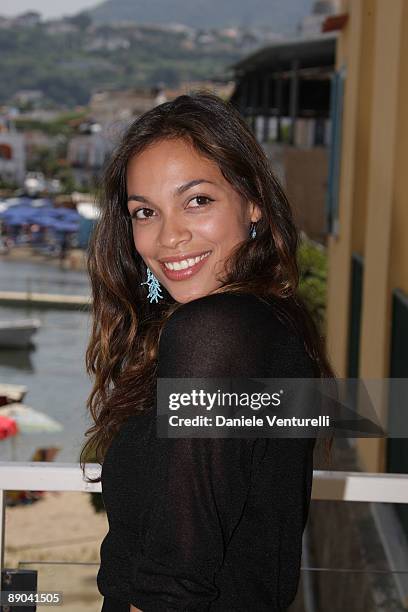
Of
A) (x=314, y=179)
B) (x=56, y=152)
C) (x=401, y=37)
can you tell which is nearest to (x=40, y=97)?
(x=56, y=152)

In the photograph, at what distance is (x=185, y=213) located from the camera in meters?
0.97

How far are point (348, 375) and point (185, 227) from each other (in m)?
5.14

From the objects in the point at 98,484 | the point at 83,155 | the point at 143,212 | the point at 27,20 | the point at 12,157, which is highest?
the point at 27,20

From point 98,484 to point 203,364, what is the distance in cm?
55

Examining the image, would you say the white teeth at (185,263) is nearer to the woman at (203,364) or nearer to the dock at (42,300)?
the woman at (203,364)

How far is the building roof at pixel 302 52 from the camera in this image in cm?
1256

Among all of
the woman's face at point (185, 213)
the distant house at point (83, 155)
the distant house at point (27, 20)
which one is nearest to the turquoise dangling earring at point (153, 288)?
the woman's face at point (185, 213)

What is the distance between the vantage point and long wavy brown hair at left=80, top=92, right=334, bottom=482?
0.96 metres

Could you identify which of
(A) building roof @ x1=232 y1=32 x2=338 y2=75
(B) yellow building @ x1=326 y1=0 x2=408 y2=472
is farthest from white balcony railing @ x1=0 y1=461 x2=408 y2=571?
(A) building roof @ x1=232 y1=32 x2=338 y2=75

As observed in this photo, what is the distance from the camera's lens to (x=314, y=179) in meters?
12.7

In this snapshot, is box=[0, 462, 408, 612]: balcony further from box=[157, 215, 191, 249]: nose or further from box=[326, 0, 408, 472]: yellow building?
box=[326, 0, 408, 472]: yellow building

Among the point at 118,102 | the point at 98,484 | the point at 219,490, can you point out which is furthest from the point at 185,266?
the point at 118,102

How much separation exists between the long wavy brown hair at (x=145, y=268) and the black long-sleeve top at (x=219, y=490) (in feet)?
0.22

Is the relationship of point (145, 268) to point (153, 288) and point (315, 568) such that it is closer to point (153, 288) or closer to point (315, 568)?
point (153, 288)
